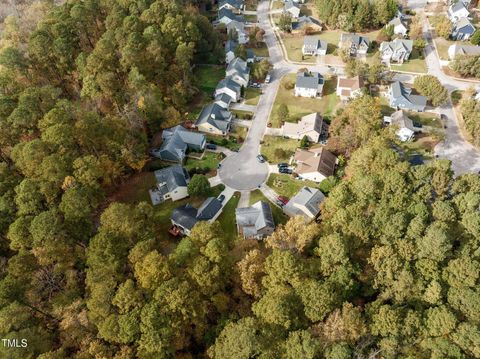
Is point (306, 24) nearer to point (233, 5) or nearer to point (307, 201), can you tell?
point (233, 5)

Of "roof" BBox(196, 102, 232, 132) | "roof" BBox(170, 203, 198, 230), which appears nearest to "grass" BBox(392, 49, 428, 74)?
"roof" BBox(196, 102, 232, 132)

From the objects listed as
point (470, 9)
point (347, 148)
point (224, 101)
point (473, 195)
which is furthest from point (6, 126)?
point (470, 9)

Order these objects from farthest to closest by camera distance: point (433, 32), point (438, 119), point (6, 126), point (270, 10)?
point (270, 10) → point (433, 32) → point (438, 119) → point (6, 126)

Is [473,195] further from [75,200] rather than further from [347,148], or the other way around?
[75,200]

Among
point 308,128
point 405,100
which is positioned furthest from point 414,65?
point 308,128

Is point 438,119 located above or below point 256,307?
below

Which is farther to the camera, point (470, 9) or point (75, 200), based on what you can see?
point (470, 9)

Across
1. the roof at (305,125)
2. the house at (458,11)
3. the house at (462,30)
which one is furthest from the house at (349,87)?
the house at (458,11)
